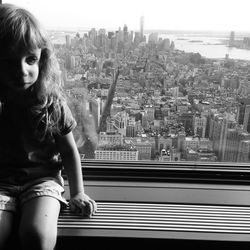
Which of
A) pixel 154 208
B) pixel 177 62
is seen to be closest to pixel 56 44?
pixel 177 62

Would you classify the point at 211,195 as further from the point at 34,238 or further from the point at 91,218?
the point at 34,238

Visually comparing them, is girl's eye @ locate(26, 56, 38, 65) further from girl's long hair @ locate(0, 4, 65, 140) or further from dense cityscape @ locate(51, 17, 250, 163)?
dense cityscape @ locate(51, 17, 250, 163)

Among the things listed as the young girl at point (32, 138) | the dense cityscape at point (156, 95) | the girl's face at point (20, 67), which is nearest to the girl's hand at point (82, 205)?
the young girl at point (32, 138)

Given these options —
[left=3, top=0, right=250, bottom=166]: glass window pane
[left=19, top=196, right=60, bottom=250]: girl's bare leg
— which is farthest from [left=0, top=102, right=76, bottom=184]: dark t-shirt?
[left=3, top=0, right=250, bottom=166]: glass window pane

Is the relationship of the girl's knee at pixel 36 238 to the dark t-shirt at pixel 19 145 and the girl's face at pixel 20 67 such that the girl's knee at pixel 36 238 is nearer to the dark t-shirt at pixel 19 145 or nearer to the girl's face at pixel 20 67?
the dark t-shirt at pixel 19 145

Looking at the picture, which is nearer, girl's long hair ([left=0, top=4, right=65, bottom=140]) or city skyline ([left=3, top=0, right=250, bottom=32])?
girl's long hair ([left=0, top=4, right=65, bottom=140])
